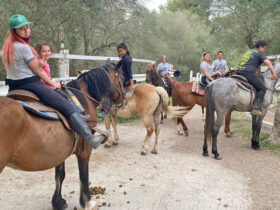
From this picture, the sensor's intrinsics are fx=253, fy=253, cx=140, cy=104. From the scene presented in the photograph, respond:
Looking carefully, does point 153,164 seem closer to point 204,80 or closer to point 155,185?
point 155,185

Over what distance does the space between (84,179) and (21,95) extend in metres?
1.36

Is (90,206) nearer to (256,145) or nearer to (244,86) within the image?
(244,86)

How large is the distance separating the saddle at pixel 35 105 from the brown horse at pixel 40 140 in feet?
0.18

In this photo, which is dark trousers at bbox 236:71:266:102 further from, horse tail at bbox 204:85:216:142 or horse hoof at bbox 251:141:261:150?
horse hoof at bbox 251:141:261:150

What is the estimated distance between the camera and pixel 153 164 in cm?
530

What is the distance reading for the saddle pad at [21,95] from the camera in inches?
102

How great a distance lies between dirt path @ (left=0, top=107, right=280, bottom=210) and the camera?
12.1ft

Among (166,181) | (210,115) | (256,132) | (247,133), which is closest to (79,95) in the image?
(166,181)

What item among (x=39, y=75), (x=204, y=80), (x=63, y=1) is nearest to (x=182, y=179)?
(x=39, y=75)

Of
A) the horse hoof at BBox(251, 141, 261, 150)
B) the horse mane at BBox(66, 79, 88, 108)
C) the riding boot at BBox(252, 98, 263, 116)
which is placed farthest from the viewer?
the horse hoof at BBox(251, 141, 261, 150)

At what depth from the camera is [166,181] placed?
442 cm

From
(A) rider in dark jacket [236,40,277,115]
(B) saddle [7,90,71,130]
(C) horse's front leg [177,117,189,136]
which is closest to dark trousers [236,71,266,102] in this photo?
(A) rider in dark jacket [236,40,277,115]

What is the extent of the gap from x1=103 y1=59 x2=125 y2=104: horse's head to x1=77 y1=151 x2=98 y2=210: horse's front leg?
1107 mm

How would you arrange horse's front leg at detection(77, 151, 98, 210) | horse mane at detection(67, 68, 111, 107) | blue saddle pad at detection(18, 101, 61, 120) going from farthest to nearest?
horse mane at detection(67, 68, 111, 107)
horse's front leg at detection(77, 151, 98, 210)
blue saddle pad at detection(18, 101, 61, 120)
